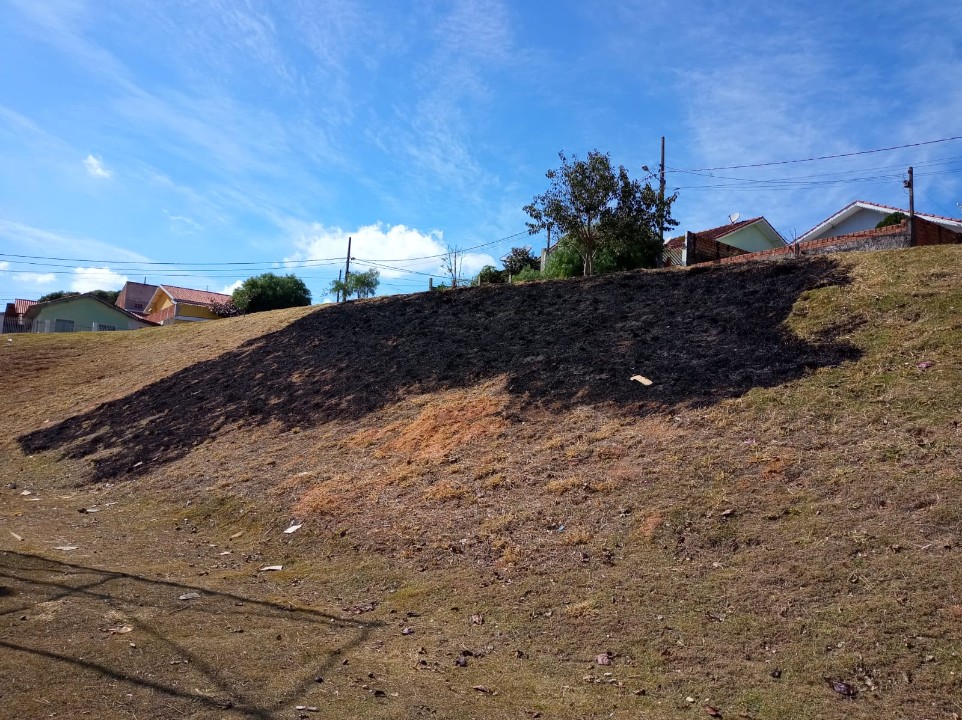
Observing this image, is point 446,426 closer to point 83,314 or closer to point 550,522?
point 550,522

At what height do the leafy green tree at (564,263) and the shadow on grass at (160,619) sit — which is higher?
the leafy green tree at (564,263)

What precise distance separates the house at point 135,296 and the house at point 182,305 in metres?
7.78

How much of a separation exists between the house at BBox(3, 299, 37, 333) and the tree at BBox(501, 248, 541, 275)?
3728cm

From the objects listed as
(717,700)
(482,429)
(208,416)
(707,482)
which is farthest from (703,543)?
(208,416)

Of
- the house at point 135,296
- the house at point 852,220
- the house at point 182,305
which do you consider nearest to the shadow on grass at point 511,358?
the house at point 852,220

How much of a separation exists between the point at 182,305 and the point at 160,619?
49788mm

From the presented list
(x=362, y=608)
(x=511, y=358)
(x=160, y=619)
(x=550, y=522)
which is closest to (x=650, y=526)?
(x=550, y=522)

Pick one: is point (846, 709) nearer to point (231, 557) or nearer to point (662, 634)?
point (662, 634)

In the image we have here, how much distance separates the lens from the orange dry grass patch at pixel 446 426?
31.6 ft

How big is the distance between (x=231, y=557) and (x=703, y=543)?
497 cm

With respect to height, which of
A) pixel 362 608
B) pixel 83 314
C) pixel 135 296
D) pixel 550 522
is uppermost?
pixel 135 296

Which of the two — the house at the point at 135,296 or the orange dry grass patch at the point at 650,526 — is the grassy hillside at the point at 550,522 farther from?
the house at the point at 135,296

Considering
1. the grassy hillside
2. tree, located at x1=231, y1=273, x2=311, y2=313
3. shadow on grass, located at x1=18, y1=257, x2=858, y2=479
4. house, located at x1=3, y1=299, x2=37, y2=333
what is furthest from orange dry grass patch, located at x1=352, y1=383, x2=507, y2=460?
house, located at x1=3, y1=299, x2=37, y2=333

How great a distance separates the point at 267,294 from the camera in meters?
43.2
